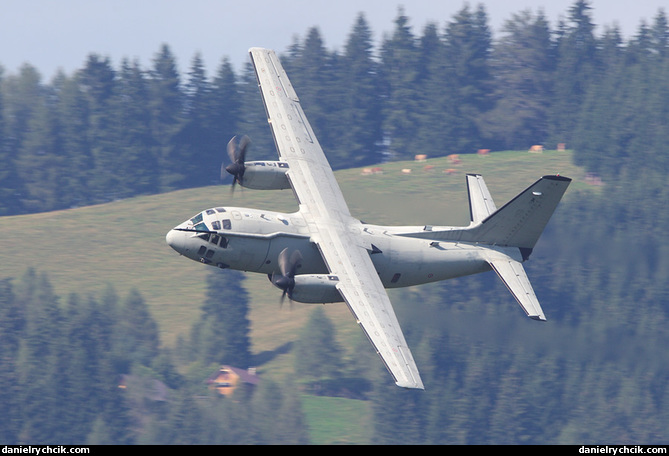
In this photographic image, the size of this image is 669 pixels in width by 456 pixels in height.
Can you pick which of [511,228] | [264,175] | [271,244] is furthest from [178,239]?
[511,228]

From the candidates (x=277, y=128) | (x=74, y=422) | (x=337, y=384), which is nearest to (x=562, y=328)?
(x=337, y=384)

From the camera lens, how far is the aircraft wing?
4862 cm

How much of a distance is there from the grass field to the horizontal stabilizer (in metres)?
71.7

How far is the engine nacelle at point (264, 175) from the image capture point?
191 ft

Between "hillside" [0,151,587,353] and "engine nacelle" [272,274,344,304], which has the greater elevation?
"engine nacelle" [272,274,344,304]

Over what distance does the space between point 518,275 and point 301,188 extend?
12405 mm

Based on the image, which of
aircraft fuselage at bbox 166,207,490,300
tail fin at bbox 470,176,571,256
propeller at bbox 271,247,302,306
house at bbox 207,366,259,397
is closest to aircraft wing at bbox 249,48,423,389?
aircraft fuselage at bbox 166,207,490,300

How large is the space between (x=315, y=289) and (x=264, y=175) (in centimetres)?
1083

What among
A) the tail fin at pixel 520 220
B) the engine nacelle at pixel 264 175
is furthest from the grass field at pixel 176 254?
the tail fin at pixel 520 220

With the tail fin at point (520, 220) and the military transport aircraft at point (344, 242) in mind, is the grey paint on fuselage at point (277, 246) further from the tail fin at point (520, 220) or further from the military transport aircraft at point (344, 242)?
the tail fin at point (520, 220)

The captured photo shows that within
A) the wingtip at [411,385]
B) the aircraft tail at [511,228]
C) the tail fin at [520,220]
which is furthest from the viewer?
the tail fin at [520,220]

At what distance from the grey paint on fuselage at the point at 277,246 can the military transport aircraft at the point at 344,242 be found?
0.05 m

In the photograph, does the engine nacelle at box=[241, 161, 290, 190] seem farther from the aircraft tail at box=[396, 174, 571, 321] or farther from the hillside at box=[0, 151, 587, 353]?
the hillside at box=[0, 151, 587, 353]

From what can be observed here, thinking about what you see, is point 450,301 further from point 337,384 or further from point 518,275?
point 518,275
